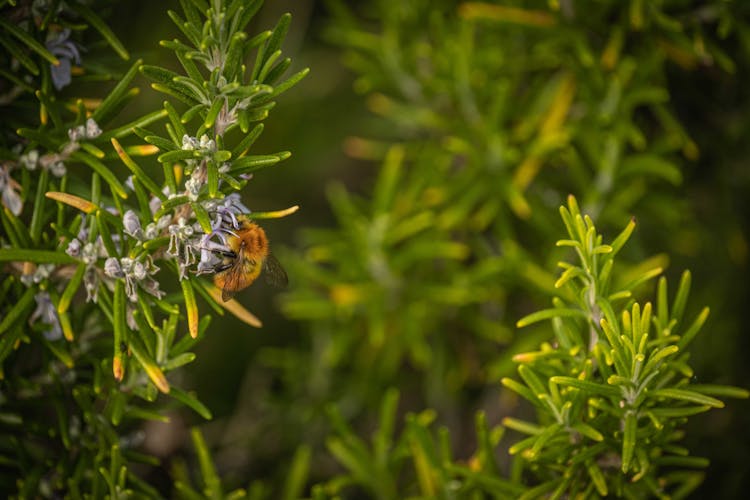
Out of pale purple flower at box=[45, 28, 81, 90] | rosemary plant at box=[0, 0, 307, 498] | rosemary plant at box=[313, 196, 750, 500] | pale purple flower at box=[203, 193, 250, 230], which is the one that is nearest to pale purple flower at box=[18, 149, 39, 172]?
rosemary plant at box=[0, 0, 307, 498]

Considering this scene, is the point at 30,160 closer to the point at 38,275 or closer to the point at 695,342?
the point at 38,275

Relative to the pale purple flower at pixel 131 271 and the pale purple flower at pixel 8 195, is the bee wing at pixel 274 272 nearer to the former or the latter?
the pale purple flower at pixel 131 271

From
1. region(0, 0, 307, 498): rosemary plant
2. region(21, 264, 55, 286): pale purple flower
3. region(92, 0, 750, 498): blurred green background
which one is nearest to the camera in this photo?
region(0, 0, 307, 498): rosemary plant

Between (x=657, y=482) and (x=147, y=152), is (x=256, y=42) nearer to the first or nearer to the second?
(x=147, y=152)

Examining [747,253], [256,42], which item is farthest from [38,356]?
[747,253]

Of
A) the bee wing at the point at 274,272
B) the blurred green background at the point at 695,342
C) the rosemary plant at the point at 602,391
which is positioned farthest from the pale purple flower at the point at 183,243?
the blurred green background at the point at 695,342

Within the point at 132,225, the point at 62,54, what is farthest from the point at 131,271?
the point at 62,54

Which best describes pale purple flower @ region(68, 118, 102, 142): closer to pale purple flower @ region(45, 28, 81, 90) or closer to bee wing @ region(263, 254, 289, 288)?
pale purple flower @ region(45, 28, 81, 90)
